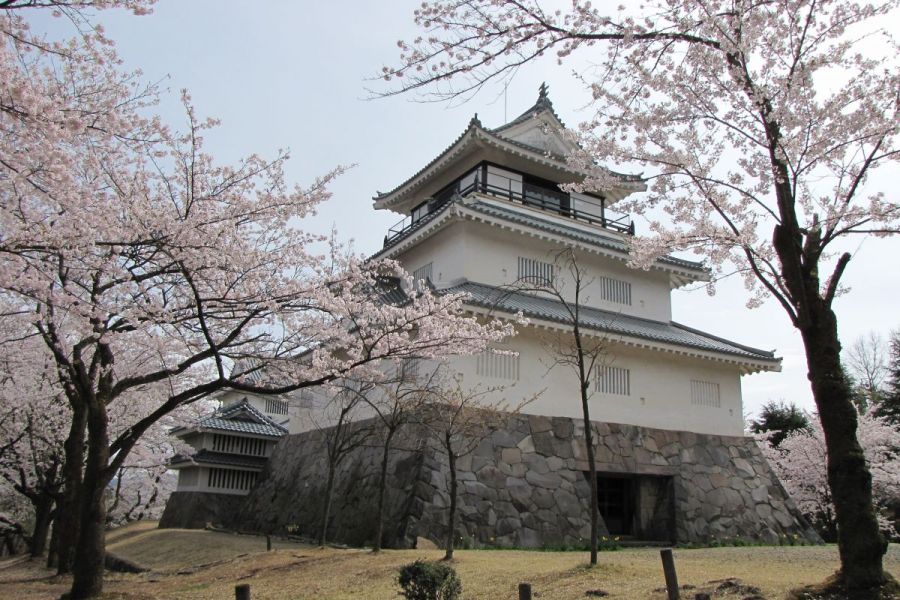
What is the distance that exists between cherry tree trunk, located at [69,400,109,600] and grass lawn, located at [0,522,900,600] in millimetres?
382

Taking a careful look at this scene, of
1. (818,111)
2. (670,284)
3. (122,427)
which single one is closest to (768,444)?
(670,284)

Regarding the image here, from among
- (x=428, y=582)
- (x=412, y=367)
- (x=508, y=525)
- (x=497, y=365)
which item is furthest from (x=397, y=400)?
(x=428, y=582)

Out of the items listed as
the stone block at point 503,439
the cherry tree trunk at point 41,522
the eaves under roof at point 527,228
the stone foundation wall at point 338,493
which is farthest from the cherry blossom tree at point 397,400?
the cherry tree trunk at point 41,522

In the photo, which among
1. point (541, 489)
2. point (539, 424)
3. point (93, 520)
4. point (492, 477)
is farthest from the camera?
point (539, 424)

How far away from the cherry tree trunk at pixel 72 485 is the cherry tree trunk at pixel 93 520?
7.81ft

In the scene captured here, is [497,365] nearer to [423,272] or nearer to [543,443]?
[543,443]

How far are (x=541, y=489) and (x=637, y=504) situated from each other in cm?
347

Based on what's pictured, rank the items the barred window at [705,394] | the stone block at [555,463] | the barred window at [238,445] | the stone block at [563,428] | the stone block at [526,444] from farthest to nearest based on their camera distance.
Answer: the barred window at [238,445] < the barred window at [705,394] < the stone block at [563,428] < the stone block at [555,463] < the stone block at [526,444]

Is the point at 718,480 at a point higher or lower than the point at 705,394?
lower

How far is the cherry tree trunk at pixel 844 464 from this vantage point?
6.11m

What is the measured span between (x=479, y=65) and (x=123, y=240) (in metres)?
5.04

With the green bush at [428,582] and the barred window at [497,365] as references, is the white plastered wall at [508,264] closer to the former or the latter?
the barred window at [497,365]

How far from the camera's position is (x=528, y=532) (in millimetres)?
14547

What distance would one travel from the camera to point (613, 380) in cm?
1744
